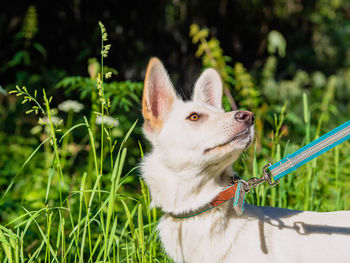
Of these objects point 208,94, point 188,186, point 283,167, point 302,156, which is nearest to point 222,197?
point 188,186

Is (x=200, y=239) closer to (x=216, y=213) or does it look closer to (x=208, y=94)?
(x=216, y=213)

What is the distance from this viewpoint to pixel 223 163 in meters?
1.92

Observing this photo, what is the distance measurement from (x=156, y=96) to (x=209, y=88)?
1.35 ft

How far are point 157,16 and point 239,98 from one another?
273cm

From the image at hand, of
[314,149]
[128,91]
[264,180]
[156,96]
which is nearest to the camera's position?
[314,149]

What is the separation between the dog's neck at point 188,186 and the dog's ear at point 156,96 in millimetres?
298

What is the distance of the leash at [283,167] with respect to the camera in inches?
64.6

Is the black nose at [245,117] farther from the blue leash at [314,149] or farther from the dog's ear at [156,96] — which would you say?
the dog's ear at [156,96]

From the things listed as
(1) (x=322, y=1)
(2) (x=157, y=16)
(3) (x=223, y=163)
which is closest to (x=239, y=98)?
(3) (x=223, y=163)

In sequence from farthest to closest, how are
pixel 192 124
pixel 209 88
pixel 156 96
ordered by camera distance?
pixel 209 88
pixel 156 96
pixel 192 124

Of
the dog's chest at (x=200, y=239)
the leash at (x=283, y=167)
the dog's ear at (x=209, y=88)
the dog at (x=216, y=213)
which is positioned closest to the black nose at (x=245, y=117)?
the dog at (x=216, y=213)

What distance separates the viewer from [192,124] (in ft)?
A: 6.68

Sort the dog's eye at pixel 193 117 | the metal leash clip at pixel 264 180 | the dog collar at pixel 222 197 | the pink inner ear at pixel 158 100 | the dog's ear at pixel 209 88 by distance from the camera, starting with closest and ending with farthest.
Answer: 1. the metal leash clip at pixel 264 180
2. the dog collar at pixel 222 197
3. the dog's eye at pixel 193 117
4. the pink inner ear at pixel 158 100
5. the dog's ear at pixel 209 88

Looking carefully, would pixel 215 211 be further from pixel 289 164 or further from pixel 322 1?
pixel 322 1
